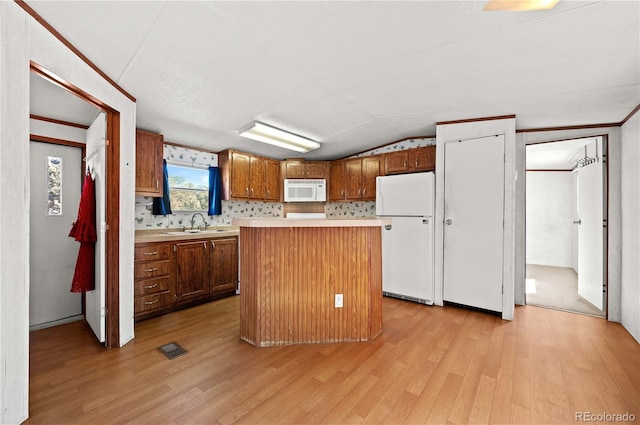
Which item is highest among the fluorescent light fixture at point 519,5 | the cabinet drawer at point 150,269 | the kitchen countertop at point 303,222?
the fluorescent light fixture at point 519,5

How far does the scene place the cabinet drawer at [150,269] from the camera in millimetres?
3133

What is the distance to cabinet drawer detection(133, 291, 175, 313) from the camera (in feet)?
10.3

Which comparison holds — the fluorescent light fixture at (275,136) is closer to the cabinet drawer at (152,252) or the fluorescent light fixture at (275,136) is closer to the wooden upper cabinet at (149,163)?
the wooden upper cabinet at (149,163)

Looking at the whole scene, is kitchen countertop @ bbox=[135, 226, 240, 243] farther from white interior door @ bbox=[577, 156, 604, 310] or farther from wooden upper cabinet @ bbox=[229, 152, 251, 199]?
white interior door @ bbox=[577, 156, 604, 310]

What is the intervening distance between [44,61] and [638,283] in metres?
5.31

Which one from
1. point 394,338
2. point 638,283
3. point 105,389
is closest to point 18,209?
point 105,389

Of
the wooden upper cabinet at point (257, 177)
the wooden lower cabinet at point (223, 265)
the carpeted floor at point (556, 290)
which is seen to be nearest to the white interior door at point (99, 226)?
the wooden lower cabinet at point (223, 265)

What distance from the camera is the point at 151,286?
10.6 feet

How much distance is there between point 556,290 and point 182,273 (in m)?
5.68

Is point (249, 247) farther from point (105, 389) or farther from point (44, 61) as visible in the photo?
point (44, 61)

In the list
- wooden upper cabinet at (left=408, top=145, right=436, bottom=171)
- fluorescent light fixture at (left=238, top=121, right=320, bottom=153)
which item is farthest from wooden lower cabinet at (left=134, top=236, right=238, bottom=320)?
wooden upper cabinet at (left=408, top=145, right=436, bottom=171)

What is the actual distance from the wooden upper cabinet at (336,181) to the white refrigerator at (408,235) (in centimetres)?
95

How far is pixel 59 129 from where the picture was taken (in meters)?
3.03

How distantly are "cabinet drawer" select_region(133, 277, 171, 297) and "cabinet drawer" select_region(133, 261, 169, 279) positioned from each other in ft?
0.20
